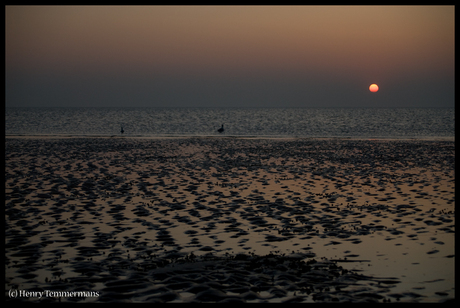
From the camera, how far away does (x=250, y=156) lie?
3594 centimetres

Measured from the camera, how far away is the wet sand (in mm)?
9172

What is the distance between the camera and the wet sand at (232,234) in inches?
361

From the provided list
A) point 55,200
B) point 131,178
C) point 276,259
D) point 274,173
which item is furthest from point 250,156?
point 276,259

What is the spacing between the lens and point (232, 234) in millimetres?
13266

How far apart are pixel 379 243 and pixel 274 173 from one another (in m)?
14.2

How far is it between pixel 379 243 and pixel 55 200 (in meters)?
12.8

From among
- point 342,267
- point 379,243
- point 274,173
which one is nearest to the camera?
point 342,267

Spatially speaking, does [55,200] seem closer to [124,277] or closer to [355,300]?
[124,277]
